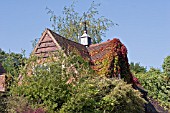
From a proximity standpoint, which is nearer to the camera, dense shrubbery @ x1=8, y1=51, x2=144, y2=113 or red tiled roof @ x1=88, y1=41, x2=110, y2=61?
dense shrubbery @ x1=8, y1=51, x2=144, y2=113

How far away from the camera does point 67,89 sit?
13898mm

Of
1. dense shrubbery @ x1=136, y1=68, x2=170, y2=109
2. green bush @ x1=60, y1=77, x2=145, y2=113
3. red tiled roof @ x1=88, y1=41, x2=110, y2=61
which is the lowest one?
green bush @ x1=60, y1=77, x2=145, y2=113

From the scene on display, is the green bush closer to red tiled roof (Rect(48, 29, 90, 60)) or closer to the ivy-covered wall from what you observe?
the ivy-covered wall

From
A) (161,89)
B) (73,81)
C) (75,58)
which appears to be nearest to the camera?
(73,81)

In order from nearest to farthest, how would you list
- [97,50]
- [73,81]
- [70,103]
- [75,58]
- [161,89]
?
[70,103]
[73,81]
[75,58]
[97,50]
[161,89]

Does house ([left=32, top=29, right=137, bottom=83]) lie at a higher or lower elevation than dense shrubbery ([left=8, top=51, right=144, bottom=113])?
higher

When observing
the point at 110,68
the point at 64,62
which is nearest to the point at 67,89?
the point at 64,62

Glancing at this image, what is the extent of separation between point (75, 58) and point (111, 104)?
286 centimetres

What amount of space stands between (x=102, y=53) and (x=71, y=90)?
6.69 metres

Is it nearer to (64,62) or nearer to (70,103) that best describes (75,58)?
(64,62)

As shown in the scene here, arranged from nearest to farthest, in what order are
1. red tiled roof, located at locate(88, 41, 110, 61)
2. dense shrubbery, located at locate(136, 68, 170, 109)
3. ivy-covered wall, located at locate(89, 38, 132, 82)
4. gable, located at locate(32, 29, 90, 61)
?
1. ivy-covered wall, located at locate(89, 38, 132, 82)
2. gable, located at locate(32, 29, 90, 61)
3. red tiled roof, located at locate(88, 41, 110, 61)
4. dense shrubbery, located at locate(136, 68, 170, 109)

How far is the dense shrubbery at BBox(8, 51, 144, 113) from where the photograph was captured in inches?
530

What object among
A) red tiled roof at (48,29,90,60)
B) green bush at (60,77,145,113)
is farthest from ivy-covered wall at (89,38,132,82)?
green bush at (60,77,145,113)

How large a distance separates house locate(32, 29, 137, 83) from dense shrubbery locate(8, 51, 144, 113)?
267 centimetres
